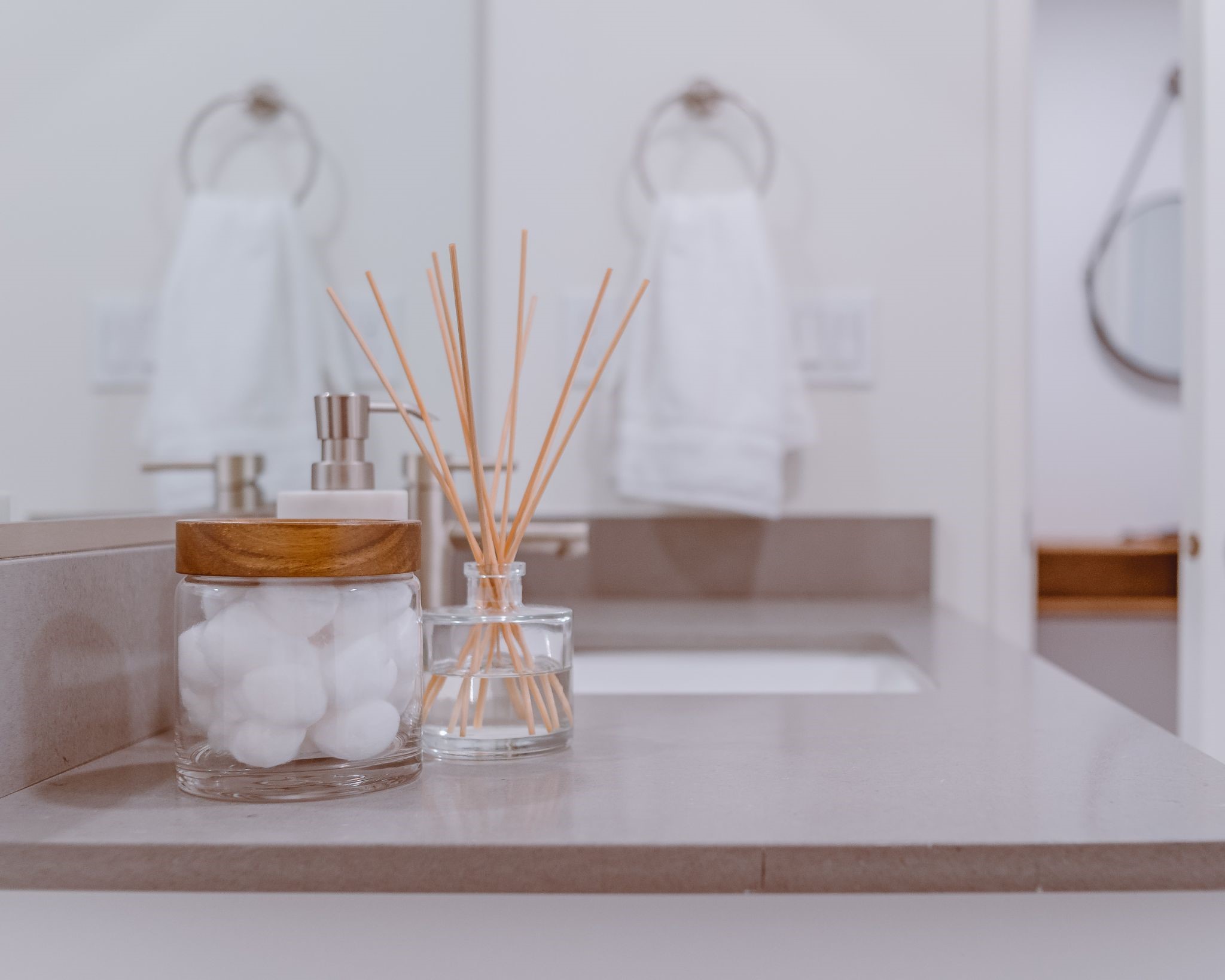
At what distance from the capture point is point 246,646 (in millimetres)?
495

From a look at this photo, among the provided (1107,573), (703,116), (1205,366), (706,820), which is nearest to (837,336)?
(703,116)

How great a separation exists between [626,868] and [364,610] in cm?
17

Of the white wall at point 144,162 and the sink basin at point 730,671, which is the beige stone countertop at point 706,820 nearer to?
the white wall at point 144,162

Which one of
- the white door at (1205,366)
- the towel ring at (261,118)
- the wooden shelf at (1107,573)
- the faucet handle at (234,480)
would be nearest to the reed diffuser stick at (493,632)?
the faucet handle at (234,480)

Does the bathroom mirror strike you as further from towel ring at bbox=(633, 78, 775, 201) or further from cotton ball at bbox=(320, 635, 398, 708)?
cotton ball at bbox=(320, 635, 398, 708)

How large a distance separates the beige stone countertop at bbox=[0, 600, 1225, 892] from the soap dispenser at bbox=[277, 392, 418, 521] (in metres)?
0.15

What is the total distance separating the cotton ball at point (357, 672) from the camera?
50cm

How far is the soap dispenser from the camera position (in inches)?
23.3

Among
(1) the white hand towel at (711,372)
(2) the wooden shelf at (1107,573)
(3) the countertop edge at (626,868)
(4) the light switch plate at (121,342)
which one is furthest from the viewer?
(2) the wooden shelf at (1107,573)

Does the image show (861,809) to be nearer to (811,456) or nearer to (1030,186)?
(811,456)

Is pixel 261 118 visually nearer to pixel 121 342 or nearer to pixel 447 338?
pixel 121 342

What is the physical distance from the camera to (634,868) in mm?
436

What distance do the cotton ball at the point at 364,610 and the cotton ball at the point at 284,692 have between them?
0.07ft

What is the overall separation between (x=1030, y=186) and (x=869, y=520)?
19.6 inches
